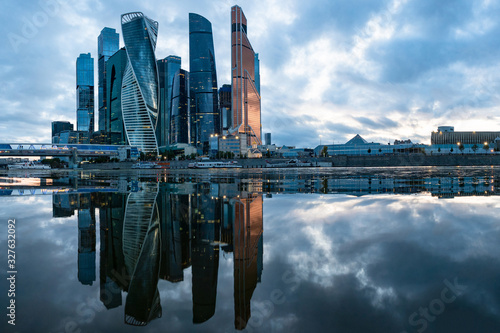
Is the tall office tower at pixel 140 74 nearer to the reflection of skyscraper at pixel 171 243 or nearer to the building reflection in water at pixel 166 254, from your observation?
the reflection of skyscraper at pixel 171 243

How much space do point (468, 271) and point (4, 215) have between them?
13240 mm

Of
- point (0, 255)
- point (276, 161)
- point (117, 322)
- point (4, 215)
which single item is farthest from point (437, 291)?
point (276, 161)

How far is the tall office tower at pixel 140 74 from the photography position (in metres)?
184

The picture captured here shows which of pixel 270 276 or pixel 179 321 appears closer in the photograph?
pixel 179 321

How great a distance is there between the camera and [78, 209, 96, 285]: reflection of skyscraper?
4613 mm

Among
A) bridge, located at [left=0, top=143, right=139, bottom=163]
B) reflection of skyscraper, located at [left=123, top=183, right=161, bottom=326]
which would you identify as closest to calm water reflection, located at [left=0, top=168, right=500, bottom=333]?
reflection of skyscraper, located at [left=123, top=183, right=161, bottom=326]

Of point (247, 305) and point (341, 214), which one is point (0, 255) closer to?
point (247, 305)

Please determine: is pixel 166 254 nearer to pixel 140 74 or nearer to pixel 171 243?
pixel 171 243

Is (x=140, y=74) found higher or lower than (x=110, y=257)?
higher

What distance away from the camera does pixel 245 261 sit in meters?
5.08

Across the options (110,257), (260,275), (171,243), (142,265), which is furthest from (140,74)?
(260,275)

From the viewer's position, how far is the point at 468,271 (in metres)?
4.46

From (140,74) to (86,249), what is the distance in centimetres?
19937

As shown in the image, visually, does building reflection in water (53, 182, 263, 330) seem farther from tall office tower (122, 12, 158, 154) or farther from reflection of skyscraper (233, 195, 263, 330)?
tall office tower (122, 12, 158, 154)
